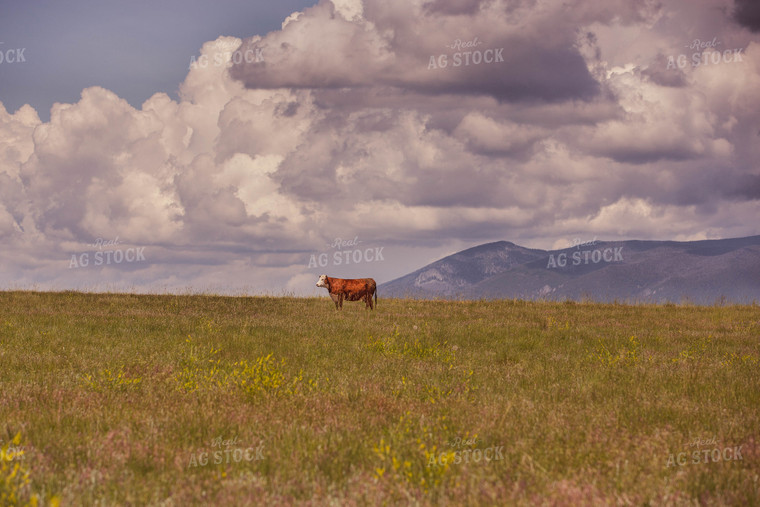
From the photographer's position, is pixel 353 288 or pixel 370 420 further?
pixel 353 288

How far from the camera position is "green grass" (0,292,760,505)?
16.7ft

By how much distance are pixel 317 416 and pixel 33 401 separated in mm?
4134

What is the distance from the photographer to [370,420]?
7.24 metres

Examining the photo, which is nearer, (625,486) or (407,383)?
(625,486)

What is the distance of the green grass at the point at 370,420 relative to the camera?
16.7ft

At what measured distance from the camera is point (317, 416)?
7.39 meters

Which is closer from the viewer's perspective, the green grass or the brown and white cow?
the green grass

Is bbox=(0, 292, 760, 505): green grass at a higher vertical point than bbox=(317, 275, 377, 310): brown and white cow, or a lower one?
lower

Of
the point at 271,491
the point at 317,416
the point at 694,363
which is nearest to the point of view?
the point at 271,491

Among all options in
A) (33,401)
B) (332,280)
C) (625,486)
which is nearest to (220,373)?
(33,401)

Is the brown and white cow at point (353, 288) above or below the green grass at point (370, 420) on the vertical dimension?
above

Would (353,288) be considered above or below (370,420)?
above

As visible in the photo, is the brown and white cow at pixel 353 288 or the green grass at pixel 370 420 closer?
the green grass at pixel 370 420

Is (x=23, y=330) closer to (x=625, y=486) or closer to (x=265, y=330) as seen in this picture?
(x=265, y=330)
